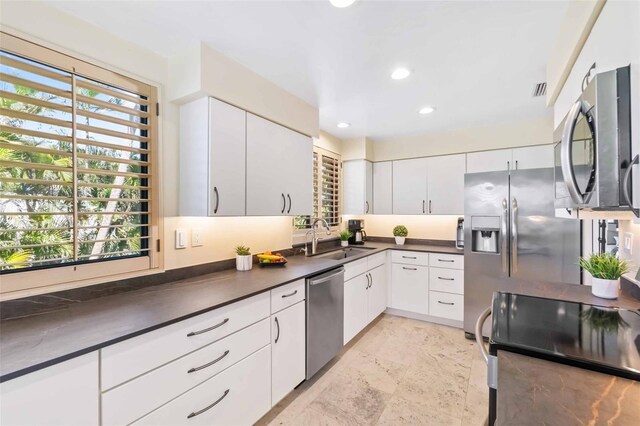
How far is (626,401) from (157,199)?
2234 mm

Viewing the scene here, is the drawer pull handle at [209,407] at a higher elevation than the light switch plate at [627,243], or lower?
lower

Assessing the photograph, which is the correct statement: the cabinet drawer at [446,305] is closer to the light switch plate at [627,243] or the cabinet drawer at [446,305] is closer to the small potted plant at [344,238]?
the small potted plant at [344,238]

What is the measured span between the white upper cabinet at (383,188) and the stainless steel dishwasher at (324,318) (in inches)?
69.1

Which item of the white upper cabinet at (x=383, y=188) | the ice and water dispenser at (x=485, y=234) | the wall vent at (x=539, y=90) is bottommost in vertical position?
the ice and water dispenser at (x=485, y=234)

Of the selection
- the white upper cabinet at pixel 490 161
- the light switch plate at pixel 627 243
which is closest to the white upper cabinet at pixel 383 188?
the white upper cabinet at pixel 490 161

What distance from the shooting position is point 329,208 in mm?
3838

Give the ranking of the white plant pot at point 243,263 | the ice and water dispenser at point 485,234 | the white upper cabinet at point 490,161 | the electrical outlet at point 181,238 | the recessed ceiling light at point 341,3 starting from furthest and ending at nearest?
the white upper cabinet at point 490,161, the ice and water dispenser at point 485,234, the white plant pot at point 243,263, the electrical outlet at point 181,238, the recessed ceiling light at point 341,3

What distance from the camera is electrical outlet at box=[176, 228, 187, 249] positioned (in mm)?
1936

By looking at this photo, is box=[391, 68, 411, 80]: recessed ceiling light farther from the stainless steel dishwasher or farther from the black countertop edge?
the black countertop edge

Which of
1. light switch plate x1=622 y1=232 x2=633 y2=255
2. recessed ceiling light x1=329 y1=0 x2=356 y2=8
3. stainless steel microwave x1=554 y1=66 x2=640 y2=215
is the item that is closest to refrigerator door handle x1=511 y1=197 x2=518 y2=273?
light switch plate x1=622 y1=232 x2=633 y2=255

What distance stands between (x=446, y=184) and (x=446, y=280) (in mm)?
1248

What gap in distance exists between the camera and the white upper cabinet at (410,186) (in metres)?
3.76

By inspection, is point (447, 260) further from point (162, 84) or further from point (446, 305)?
point (162, 84)

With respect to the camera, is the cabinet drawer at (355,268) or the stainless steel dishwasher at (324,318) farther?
the cabinet drawer at (355,268)
